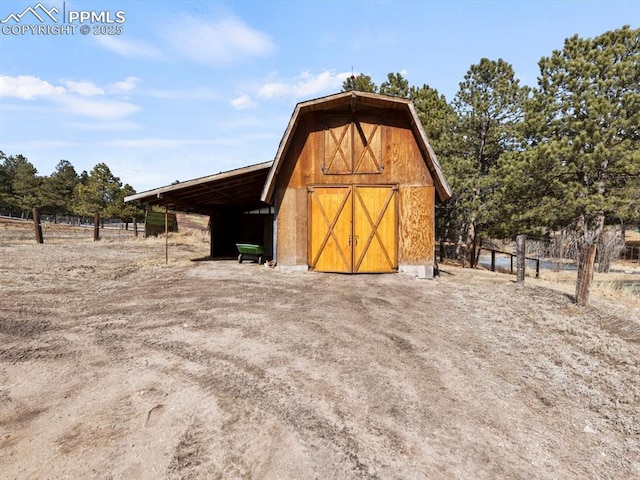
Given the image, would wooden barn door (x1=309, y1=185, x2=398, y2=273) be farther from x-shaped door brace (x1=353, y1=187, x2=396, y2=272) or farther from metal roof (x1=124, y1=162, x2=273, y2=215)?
metal roof (x1=124, y1=162, x2=273, y2=215)

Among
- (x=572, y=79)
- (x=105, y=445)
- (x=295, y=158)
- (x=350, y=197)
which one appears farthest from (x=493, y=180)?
(x=105, y=445)

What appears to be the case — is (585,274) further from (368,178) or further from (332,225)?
(332,225)

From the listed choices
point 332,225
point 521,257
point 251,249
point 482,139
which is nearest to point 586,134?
point 482,139

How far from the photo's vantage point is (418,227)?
11102 mm

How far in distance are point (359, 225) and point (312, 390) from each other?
26.5ft

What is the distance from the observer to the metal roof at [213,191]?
1198 centimetres

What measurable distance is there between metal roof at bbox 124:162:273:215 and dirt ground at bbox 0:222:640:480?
5.85 m

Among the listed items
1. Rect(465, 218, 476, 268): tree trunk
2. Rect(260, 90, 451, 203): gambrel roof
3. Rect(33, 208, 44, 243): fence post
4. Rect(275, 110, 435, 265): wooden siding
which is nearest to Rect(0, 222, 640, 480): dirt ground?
Rect(275, 110, 435, 265): wooden siding

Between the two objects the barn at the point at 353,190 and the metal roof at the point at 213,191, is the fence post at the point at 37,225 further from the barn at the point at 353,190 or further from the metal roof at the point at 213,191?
the barn at the point at 353,190

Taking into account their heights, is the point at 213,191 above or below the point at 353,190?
above

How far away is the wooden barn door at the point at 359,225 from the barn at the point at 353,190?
0.03 metres

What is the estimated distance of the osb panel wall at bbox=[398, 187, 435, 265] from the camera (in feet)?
36.4

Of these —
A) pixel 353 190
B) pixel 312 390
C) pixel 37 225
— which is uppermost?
pixel 353 190

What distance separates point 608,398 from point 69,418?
5.86 m
